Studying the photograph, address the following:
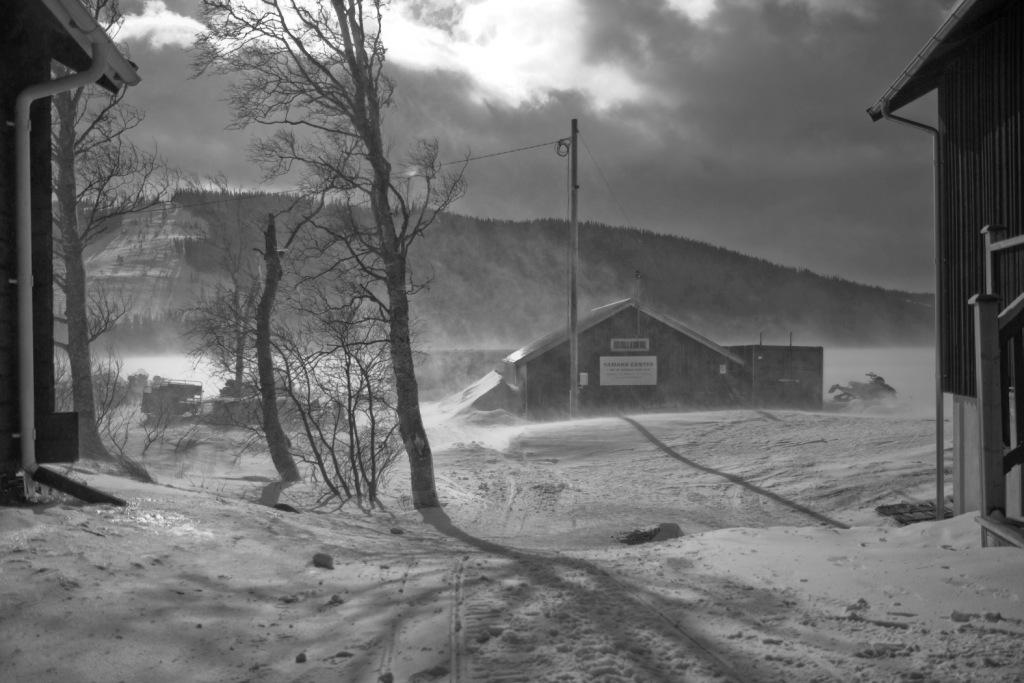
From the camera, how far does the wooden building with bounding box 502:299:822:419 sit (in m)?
32.6

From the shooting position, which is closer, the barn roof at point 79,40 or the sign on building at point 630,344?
the barn roof at point 79,40

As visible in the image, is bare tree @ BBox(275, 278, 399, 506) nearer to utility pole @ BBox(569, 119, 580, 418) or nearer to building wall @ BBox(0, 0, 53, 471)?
building wall @ BBox(0, 0, 53, 471)

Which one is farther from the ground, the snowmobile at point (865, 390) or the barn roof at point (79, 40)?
the barn roof at point (79, 40)

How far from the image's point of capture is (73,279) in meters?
17.0

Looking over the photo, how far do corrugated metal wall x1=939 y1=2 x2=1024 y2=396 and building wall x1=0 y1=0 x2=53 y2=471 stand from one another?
9.41 meters

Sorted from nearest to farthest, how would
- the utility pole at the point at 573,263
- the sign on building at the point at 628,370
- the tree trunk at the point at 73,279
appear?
the tree trunk at the point at 73,279
the utility pole at the point at 573,263
the sign on building at the point at 628,370

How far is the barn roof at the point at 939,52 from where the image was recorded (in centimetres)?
891

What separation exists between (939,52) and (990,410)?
638 centimetres

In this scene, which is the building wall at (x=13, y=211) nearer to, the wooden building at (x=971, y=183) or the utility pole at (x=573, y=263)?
the wooden building at (x=971, y=183)

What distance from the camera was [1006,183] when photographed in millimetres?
8773

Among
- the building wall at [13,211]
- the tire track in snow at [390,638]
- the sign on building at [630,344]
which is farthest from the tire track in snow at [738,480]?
the building wall at [13,211]

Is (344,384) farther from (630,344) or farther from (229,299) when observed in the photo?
(630,344)

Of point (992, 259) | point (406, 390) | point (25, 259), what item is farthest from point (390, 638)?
point (406, 390)

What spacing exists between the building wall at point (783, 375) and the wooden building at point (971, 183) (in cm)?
2616
